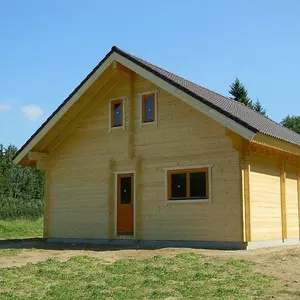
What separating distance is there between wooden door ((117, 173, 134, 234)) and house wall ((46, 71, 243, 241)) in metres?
0.28

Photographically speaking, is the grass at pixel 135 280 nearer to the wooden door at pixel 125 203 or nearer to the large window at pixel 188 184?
the large window at pixel 188 184

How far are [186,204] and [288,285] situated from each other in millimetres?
7720

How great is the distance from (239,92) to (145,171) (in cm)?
3897

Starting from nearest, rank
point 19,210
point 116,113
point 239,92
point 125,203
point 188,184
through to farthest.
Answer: point 188,184 < point 125,203 < point 116,113 < point 19,210 < point 239,92

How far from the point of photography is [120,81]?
18688 mm

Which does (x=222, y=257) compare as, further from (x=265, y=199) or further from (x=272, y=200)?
(x=272, y=200)

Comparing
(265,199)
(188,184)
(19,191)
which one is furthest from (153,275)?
(19,191)

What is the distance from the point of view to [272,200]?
673 inches

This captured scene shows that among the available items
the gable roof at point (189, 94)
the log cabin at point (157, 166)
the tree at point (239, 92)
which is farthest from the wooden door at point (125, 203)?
the tree at point (239, 92)

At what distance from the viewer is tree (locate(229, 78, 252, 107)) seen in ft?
178

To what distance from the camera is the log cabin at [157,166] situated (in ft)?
51.0

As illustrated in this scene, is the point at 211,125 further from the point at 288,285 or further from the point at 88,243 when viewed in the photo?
the point at 288,285

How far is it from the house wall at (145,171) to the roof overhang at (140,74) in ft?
3.16

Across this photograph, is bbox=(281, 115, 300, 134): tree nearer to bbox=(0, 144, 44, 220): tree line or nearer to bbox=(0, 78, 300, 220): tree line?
bbox=(0, 78, 300, 220): tree line
